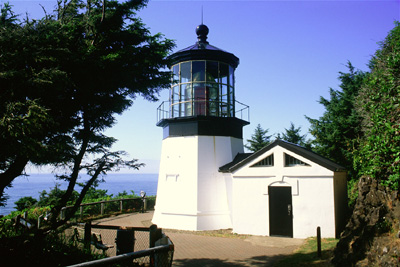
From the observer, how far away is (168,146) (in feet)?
53.2

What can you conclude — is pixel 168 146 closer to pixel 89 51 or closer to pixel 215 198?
pixel 215 198

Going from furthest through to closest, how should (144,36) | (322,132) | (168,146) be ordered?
(322,132), (168,146), (144,36)

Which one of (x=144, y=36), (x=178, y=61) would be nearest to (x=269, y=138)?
(x=178, y=61)

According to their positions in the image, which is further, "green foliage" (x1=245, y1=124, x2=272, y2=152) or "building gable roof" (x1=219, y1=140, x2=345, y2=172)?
"green foliage" (x1=245, y1=124, x2=272, y2=152)

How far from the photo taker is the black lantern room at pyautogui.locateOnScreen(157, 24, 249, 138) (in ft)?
50.0

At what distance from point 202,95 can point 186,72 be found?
158cm

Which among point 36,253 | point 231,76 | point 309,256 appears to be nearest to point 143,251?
point 36,253

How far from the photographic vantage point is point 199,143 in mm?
15289

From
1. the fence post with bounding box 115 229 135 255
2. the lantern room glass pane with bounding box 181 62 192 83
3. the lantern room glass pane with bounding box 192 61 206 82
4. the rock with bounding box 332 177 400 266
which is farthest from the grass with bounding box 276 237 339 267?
the lantern room glass pane with bounding box 181 62 192 83

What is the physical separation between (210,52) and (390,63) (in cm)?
834

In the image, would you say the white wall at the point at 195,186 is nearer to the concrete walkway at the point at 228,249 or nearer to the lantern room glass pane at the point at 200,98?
the concrete walkway at the point at 228,249

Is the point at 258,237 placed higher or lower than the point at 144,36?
lower

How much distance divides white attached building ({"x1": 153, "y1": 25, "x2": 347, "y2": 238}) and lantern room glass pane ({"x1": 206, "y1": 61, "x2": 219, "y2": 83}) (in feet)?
0.16

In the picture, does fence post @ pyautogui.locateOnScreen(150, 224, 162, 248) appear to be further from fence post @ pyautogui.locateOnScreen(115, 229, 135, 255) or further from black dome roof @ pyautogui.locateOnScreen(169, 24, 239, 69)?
black dome roof @ pyautogui.locateOnScreen(169, 24, 239, 69)
